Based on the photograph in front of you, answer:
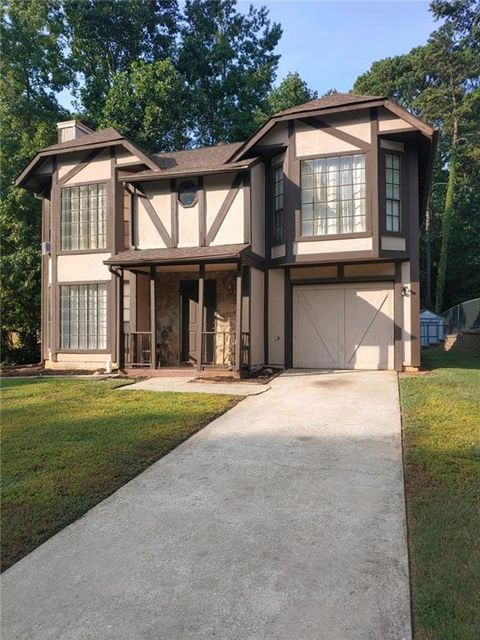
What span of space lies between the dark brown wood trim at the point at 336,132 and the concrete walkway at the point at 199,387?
636 centimetres

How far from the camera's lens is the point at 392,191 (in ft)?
38.8

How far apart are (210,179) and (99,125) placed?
13031mm

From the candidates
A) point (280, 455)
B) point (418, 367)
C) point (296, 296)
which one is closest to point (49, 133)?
point (296, 296)

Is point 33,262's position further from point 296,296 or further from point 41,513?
point 41,513

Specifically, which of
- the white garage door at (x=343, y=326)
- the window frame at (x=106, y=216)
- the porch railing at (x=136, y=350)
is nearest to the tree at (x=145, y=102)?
the window frame at (x=106, y=216)

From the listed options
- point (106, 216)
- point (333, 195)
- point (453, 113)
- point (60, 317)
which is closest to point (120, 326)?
point (60, 317)

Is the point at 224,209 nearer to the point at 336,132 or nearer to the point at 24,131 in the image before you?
the point at 336,132

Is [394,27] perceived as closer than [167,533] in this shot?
No

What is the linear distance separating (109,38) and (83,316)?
20.8 metres

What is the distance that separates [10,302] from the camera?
18359mm

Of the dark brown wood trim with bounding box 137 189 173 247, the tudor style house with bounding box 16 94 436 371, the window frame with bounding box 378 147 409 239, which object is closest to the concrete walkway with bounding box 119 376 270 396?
the tudor style house with bounding box 16 94 436 371

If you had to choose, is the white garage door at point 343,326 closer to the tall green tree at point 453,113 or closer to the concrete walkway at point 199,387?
the concrete walkway at point 199,387

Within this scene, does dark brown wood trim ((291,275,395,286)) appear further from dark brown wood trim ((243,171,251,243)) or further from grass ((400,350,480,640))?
grass ((400,350,480,640))

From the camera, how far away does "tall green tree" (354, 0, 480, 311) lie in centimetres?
2931
